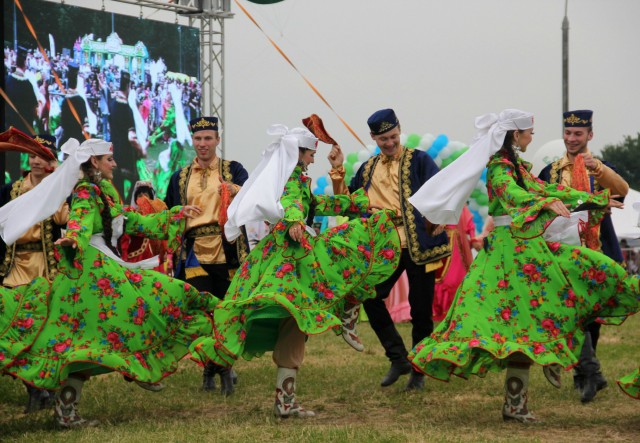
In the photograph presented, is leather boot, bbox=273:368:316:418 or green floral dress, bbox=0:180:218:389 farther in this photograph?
leather boot, bbox=273:368:316:418

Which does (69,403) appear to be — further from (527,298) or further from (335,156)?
(527,298)

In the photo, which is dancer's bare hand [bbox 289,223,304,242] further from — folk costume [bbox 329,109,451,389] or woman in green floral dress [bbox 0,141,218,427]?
folk costume [bbox 329,109,451,389]

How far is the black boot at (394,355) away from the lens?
7.59 m

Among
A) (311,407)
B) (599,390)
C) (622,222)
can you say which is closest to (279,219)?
(311,407)

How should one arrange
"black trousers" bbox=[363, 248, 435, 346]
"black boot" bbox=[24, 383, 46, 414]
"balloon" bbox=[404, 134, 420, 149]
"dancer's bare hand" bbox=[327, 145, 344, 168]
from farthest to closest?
"balloon" bbox=[404, 134, 420, 149] → "black trousers" bbox=[363, 248, 435, 346] → "dancer's bare hand" bbox=[327, 145, 344, 168] → "black boot" bbox=[24, 383, 46, 414]

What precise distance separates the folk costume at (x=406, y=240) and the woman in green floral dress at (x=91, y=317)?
1.64 metres

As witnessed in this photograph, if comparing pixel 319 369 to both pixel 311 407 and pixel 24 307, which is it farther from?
pixel 24 307

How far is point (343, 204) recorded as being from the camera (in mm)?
6844

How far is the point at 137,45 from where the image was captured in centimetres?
1856

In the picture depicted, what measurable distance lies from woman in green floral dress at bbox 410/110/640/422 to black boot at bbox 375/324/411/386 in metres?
1.58

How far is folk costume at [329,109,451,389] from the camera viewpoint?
7438mm

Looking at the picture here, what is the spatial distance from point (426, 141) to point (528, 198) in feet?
27.4

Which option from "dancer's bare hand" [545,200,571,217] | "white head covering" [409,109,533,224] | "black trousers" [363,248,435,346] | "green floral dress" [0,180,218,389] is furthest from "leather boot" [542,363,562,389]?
"green floral dress" [0,180,218,389]

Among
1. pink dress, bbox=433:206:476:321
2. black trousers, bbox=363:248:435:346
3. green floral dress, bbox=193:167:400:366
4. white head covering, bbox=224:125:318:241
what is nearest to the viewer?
green floral dress, bbox=193:167:400:366
